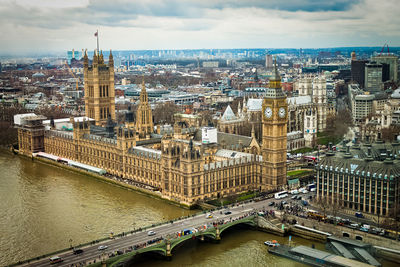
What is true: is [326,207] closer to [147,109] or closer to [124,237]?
[124,237]

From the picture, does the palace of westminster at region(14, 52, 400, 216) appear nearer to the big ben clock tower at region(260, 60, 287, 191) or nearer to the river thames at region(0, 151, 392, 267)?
the big ben clock tower at region(260, 60, 287, 191)

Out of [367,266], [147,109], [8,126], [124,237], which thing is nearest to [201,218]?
[124,237]

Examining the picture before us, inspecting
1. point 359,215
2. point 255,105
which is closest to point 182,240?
point 359,215

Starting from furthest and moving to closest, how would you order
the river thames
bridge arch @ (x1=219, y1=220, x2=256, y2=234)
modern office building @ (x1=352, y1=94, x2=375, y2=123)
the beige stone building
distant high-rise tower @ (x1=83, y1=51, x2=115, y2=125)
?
modern office building @ (x1=352, y1=94, x2=375, y2=123) < distant high-rise tower @ (x1=83, y1=51, x2=115, y2=125) < the beige stone building < bridge arch @ (x1=219, y1=220, x2=256, y2=234) < the river thames

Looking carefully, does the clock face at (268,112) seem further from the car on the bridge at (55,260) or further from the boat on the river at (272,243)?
the car on the bridge at (55,260)

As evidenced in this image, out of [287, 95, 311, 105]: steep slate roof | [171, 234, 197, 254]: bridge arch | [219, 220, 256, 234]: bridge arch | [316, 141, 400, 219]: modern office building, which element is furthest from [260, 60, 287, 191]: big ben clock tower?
[287, 95, 311, 105]: steep slate roof
